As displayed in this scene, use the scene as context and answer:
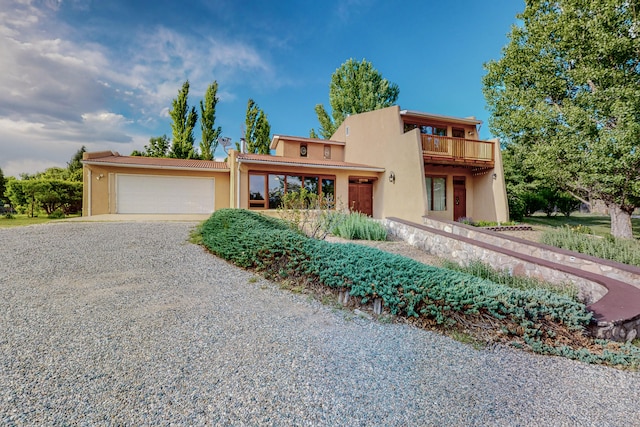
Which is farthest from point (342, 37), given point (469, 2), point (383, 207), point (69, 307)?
point (69, 307)

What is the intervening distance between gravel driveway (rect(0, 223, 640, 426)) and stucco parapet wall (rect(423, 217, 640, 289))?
10.0 ft

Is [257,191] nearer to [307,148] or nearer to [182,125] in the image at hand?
[307,148]

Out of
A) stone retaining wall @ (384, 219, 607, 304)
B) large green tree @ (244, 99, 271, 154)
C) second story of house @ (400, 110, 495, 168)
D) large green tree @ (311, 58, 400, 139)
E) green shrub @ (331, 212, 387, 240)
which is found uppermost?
large green tree @ (311, 58, 400, 139)

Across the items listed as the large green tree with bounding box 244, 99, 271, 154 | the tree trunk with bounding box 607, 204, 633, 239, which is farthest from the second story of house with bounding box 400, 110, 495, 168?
the large green tree with bounding box 244, 99, 271, 154

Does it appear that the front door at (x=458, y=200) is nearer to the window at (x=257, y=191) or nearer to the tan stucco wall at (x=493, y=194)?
the tan stucco wall at (x=493, y=194)

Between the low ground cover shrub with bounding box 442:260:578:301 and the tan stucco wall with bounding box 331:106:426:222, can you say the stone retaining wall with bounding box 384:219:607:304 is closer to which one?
the low ground cover shrub with bounding box 442:260:578:301

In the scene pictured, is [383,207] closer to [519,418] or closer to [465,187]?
[465,187]

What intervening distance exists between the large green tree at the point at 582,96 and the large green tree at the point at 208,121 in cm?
2158

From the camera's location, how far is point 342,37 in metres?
18.0

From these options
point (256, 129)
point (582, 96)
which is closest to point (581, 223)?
point (582, 96)

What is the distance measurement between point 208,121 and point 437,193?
1980 centimetres

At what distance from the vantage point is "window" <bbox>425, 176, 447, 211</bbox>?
16.0 meters

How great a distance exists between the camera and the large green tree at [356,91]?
28.3 m

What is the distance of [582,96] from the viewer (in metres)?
11.3
